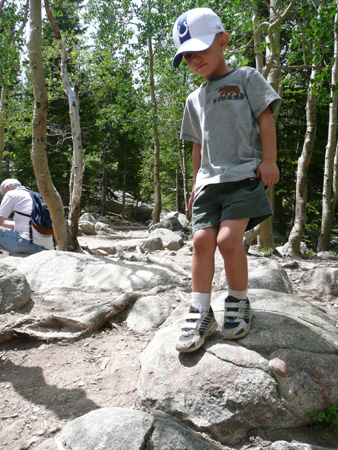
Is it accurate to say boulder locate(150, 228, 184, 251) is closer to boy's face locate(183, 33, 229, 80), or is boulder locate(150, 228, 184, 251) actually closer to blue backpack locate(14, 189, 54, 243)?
blue backpack locate(14, 189, 54, 243)

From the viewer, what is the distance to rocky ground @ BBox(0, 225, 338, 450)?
2.12 m

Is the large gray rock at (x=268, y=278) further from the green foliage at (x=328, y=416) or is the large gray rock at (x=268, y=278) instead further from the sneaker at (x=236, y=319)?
the green foliage at (x=328, y=416)

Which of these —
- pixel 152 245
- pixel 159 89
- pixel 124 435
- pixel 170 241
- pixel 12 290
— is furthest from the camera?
pixel 159 89

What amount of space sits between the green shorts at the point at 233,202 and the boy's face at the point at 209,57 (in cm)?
78

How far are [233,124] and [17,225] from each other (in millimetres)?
4777

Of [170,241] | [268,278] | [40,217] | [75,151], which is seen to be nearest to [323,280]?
[268,278]

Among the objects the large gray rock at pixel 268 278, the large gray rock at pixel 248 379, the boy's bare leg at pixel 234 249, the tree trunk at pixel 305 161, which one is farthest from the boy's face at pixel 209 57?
the tree trunk at pixel 305 161

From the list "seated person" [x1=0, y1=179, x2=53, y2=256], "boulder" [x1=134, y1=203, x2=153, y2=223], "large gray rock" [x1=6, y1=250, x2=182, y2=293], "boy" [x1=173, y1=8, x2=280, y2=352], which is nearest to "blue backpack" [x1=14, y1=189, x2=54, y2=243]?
"seated person" [x1=0, y1=179, x2=53, y2=256]

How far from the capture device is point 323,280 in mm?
4699

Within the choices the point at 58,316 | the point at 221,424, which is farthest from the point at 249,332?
the point at 58,316

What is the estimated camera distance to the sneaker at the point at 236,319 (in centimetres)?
235

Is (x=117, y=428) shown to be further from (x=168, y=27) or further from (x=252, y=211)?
(x=168, y=27)

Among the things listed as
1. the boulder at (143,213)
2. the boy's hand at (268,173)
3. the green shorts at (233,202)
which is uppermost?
the boy's hand at (268,173)

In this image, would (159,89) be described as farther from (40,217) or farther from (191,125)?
(191,125)
